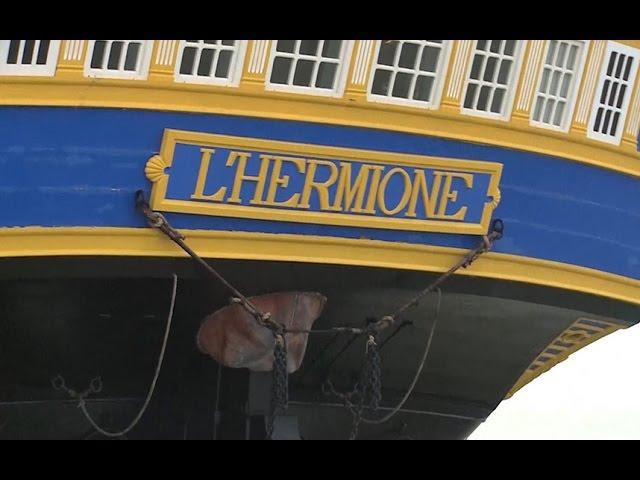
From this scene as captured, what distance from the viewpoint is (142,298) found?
1129 centimetres

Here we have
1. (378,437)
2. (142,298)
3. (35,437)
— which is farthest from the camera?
(378,437)

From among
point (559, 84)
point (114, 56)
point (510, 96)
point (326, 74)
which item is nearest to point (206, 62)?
point (114, 56)

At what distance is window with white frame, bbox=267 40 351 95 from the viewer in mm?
10781

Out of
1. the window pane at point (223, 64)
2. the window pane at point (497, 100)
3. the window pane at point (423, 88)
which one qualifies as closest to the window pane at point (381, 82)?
the window pane at point (423, 88)

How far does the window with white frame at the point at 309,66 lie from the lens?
10781 mm

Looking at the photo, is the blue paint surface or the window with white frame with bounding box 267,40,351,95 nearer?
the blue paint surface

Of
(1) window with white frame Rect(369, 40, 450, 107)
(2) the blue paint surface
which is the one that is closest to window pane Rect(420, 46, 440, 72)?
(1) window with white frame Rect(369, 40, 450, 107)


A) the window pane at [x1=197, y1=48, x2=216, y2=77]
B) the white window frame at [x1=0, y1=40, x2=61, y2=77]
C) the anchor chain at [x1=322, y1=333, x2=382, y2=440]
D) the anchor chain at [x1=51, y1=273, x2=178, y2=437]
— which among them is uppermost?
the window pane at [x1=197, y1=48, x2=216, y2=77]

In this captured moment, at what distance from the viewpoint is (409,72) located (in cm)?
1113

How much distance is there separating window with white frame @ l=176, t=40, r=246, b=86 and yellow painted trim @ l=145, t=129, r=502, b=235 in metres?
0.36

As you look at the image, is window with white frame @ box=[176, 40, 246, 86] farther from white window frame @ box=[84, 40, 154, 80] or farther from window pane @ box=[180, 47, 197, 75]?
white window frame @ box=[84, 40, 154, 80]

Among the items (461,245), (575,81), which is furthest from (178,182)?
(575,81)
